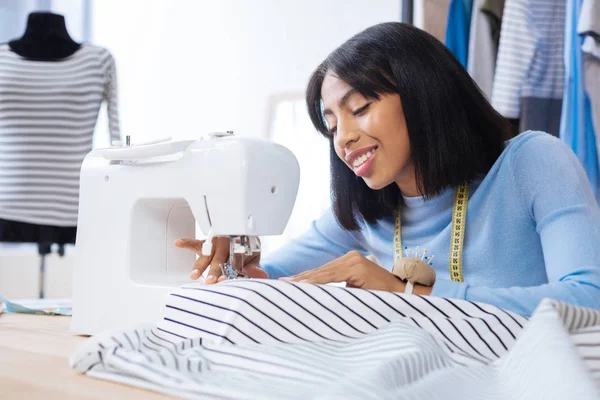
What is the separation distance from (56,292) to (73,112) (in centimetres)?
86

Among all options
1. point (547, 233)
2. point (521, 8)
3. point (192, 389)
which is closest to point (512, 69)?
point (521, 8)

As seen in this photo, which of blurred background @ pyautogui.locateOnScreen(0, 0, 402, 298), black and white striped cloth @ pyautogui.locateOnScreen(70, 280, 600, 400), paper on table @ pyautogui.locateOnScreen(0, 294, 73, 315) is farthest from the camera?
blurred background @ pyautogui.locateOnScreen(0, 0, 402, 298)

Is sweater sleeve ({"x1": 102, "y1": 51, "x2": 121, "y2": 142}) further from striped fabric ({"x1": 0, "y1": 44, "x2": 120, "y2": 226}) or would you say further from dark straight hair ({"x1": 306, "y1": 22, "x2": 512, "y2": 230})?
dark straight hair ({"x1": 306, "y1": 22, "x2": 512, "y2": 230})

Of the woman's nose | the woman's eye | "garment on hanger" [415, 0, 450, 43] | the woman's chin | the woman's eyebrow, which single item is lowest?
the woman's chin

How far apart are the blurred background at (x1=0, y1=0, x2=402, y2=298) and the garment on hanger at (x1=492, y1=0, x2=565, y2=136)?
790mm

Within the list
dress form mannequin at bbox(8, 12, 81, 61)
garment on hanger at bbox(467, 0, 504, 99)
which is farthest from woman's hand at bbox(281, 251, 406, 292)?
dress form mannequin at bbox(8, 12, 81, 61)

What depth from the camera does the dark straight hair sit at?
53.2 inches

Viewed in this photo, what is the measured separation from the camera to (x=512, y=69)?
2.38m

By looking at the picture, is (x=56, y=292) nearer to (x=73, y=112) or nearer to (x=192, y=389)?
(x=73, y=112)

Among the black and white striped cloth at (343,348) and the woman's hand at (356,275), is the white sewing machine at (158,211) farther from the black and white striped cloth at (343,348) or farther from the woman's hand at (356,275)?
the black and white striped cloth at (343,348)

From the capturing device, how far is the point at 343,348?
798 millimetres

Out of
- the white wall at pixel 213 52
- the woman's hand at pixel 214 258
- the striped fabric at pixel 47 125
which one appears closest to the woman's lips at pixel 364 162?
the woman's hand at pixel 214 258

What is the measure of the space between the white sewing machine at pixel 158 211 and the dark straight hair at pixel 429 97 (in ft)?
0.82

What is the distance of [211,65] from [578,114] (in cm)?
208
